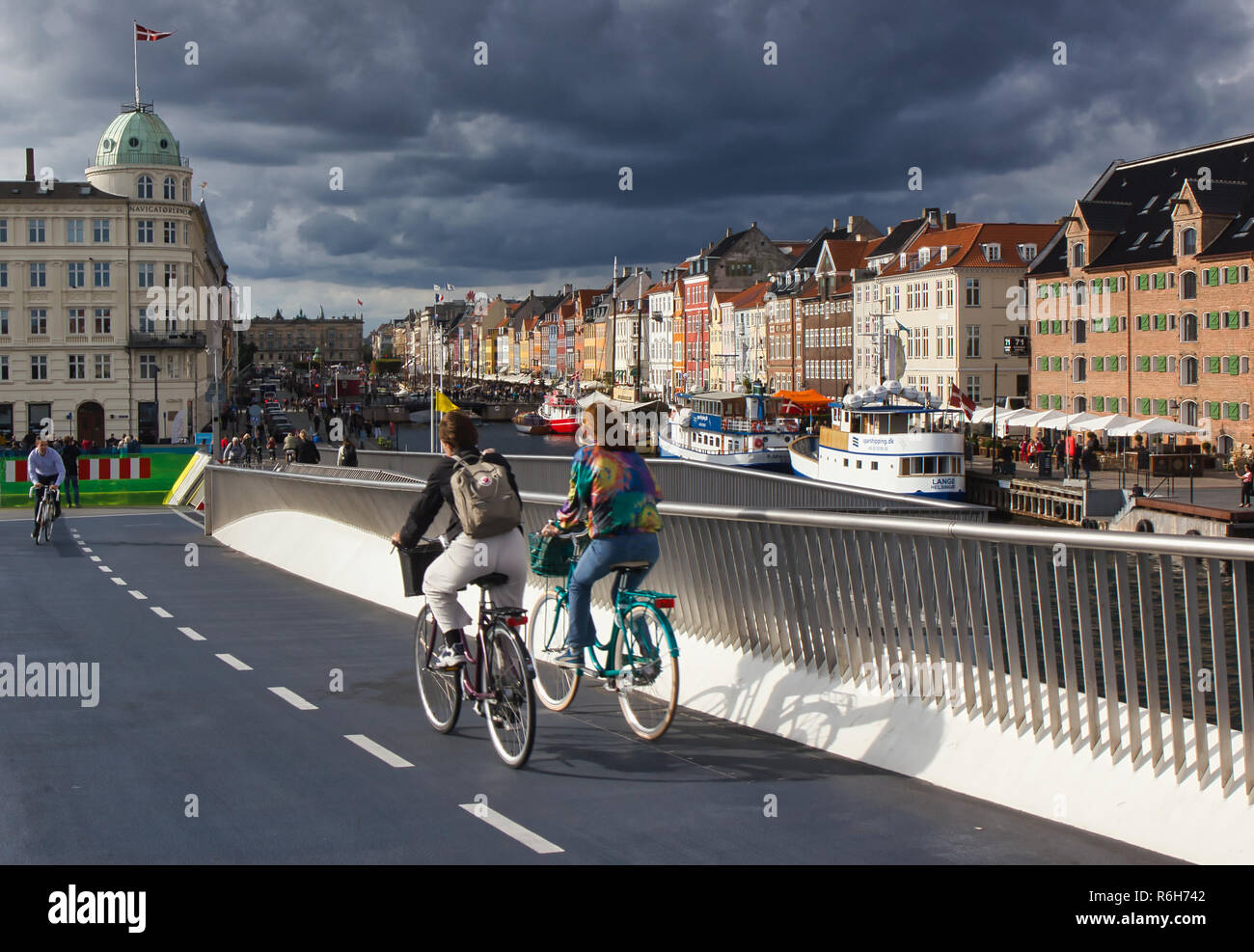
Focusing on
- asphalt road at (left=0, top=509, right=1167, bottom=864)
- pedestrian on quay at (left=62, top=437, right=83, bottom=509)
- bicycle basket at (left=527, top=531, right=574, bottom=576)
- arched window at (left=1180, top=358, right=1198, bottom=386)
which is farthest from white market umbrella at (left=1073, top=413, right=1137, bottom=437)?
bicycle basket at (left=527, top=531, right=574, bottom=576)

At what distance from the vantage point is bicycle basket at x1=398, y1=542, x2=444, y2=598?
28.2 feet

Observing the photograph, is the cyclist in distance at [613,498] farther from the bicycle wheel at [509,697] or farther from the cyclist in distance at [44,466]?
the cyclist in distance at [44,466]

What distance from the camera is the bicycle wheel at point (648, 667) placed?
26.1 feet

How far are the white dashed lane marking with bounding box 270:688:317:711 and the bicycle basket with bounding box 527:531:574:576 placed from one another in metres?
2.01

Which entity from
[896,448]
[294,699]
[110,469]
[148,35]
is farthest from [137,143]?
[294,699]

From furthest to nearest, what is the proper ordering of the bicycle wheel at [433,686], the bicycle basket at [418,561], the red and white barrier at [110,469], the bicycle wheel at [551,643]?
Result: the red and white barrier at [110,469] → the bicycle wheel at [551,643] → the bicycle basket at [418,561] → the bicycle wheel at [433,686]

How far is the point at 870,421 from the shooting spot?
56.5 meters

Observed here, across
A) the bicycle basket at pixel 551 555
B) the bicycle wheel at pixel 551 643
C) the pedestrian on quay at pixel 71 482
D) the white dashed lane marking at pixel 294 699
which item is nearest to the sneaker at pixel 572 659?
the bicycle wheel at pixel 551 643

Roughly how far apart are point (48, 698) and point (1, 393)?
84084 mm

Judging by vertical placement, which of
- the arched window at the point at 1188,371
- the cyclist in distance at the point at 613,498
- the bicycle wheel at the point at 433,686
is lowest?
the bicycle wheel at the point at 433,686

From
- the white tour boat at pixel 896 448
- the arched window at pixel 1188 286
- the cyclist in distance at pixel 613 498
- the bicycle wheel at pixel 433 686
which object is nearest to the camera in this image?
the cyclist in distance at pixel 613 498

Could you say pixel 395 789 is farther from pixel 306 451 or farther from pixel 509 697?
pixel 306 451

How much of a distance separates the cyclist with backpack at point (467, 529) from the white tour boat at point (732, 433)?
64516mm
